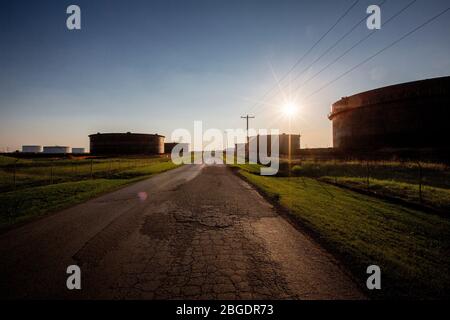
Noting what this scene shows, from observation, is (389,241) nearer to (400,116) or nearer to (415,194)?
(415,194)

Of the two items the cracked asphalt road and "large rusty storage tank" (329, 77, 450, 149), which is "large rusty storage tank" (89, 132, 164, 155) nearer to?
"large rusty storage tank" (329, 77, 450, 149)

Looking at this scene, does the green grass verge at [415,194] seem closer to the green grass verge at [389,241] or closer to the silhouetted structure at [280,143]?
the green grass verge at [389,241]

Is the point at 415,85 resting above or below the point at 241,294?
above

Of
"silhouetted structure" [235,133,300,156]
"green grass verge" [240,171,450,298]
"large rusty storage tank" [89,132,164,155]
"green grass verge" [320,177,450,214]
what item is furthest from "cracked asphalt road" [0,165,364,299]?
"large rusty storage tank" [89,132,164,155]

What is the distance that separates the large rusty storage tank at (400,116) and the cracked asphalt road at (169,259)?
119 ft

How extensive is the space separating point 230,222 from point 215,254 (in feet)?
6.80

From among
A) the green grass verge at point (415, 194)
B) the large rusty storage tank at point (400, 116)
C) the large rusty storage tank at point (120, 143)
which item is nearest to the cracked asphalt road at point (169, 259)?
the green grass verge at point (415, 194)

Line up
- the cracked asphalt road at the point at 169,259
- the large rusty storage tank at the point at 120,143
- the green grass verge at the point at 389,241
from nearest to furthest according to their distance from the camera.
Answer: the cracked asphalt road at the point at 169,259 → the green grass verge at the point at 389,241 → the large rusty storage tank at the point at 120,143

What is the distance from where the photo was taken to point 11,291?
2939 mm

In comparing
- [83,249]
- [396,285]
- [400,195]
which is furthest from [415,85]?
[83,249]

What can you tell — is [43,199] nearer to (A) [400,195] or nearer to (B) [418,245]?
(B) [418,245]

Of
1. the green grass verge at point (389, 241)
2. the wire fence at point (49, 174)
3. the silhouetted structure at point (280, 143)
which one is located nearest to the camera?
the green grass verge at point (389, 241)

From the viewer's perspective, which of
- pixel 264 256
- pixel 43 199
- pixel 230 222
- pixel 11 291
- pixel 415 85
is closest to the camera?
pixel 11 291

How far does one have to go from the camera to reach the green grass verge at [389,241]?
10.2 feet
